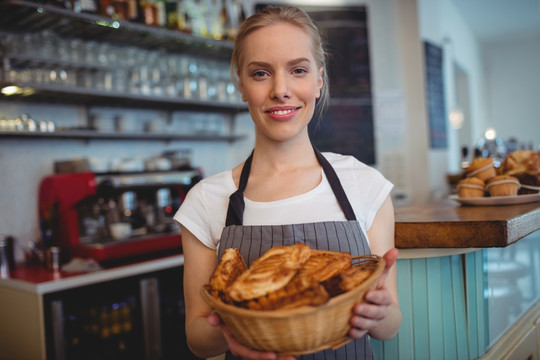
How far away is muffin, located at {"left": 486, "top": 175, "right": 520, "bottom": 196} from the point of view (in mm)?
1670

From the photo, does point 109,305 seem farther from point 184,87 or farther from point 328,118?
point 328,118

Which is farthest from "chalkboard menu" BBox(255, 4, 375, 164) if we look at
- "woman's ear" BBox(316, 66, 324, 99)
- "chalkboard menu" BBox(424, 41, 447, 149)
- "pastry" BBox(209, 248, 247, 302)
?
"pastry" BBox(209, 248, 247, 302)

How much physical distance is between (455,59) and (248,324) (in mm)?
7434

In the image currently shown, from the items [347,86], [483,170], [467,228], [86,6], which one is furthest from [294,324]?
[347,86]

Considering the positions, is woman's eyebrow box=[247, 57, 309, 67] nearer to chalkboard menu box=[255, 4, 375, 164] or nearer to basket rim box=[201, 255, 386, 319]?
basket rim box=[201, 255, 386, 319]

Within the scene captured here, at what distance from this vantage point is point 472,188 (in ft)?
5.69

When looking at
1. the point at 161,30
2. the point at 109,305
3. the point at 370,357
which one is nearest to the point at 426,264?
the point at 370,357

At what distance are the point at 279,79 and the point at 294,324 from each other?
58cm

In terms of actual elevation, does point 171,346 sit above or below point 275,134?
below

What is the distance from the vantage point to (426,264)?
4.75 ft

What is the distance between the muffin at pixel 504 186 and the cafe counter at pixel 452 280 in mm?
72

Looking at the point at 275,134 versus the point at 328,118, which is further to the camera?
the point at 328,118

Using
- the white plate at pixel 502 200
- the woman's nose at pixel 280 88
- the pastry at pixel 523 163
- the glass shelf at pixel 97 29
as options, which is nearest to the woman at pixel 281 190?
the woman's nose at pixel 280 88

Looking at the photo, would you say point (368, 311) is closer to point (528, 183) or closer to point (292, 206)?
point (292, 206)
